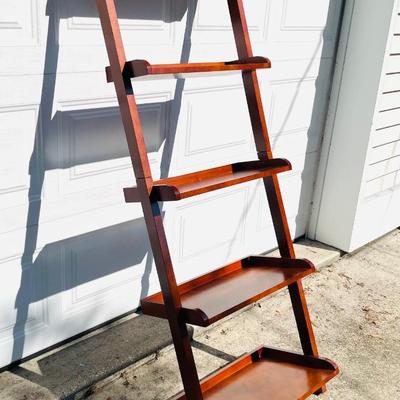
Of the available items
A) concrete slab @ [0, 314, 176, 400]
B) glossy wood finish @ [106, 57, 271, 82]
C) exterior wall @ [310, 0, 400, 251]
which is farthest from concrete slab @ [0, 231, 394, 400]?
glossy wood finish @ [106, 57, 271, 82]

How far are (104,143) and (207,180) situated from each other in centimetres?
44

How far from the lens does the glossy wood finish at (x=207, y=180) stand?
171cm

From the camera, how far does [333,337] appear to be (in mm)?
2506

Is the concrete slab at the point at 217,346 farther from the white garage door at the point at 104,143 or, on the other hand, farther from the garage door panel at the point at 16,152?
the garage door panel at the point at 16,152

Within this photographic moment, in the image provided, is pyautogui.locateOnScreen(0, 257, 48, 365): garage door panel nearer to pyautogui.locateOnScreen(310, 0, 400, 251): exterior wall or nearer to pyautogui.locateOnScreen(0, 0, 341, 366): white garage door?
pyautogui.locateOnScreen(0, 0, 341, 366): white garage door

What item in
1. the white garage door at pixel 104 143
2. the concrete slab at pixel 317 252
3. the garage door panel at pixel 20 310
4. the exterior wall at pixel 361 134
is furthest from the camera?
the concrete slab at pixel 317 252

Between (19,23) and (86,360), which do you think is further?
(86,360)

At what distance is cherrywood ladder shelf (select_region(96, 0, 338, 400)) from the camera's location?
1704mm

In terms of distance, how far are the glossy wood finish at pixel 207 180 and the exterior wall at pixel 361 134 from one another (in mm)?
1161

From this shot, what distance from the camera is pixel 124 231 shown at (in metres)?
2.31

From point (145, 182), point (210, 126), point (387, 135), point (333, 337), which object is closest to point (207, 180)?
point (145, 182)

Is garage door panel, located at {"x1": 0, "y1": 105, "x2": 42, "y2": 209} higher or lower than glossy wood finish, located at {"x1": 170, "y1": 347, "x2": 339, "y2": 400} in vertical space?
higher

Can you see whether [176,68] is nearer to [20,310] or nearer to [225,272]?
[225,272]

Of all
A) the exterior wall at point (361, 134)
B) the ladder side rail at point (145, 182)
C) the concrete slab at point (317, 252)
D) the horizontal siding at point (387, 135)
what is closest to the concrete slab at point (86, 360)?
→ the ladder side rail at point (145, 182)
